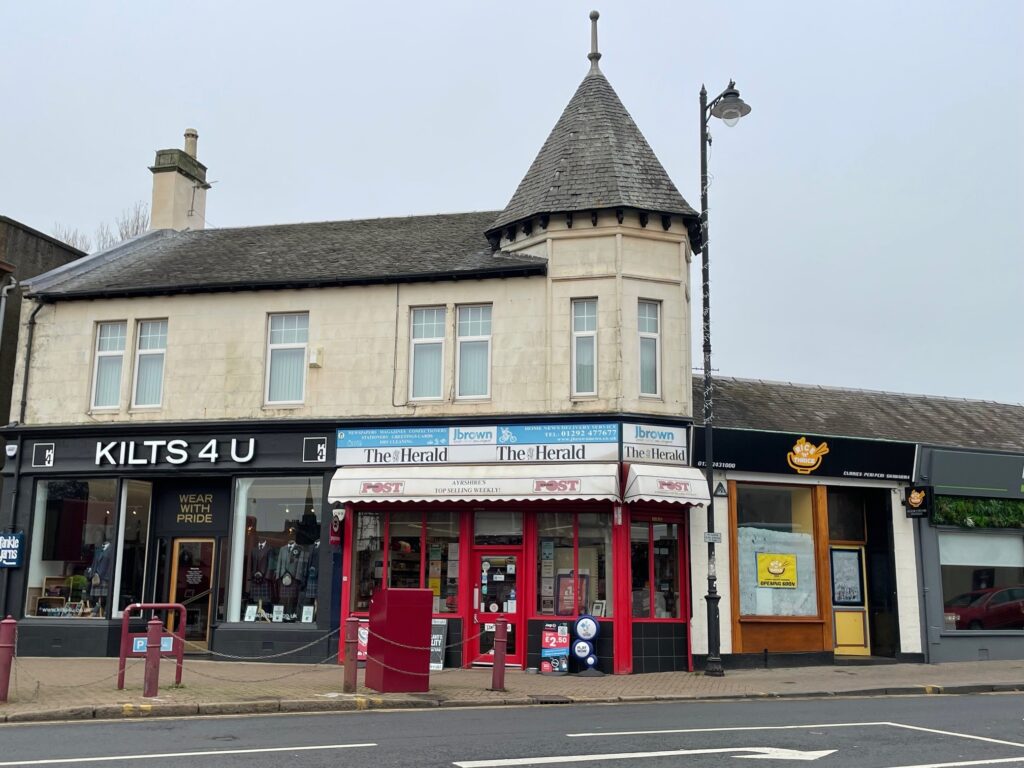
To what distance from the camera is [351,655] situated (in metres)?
13.7

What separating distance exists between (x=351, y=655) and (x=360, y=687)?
1.02 m

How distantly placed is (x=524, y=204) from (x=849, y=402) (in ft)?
31.1

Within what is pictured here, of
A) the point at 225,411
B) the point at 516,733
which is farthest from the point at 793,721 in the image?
the point at 225,411

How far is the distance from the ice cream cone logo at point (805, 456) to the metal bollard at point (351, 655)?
9732 mm

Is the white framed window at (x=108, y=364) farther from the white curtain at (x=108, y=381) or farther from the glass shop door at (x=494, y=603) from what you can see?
the glass shop door at (x=494, y=603)

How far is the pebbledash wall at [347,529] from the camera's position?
18250 mm

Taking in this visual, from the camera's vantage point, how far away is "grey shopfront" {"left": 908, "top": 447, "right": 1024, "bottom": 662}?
20.4 m

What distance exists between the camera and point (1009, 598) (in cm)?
2128

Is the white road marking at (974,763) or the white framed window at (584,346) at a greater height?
the white framed window at (584,346)

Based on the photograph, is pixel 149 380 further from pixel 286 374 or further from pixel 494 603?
pixel 494 603

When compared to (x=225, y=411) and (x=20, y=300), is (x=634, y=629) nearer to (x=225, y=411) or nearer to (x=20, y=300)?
(x=225, y=411)

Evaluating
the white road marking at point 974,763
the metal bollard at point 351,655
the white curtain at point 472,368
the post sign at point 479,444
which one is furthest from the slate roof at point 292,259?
the white road marking at point 974,763

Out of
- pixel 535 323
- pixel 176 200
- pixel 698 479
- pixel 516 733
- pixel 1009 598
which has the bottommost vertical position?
pixel 516 733

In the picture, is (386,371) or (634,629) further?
(386,371)
